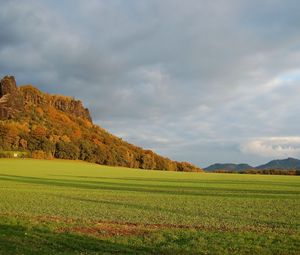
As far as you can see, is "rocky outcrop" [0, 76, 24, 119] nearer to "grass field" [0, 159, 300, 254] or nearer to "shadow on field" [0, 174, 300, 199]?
"shadow on field" [0, 174, 300, 199]

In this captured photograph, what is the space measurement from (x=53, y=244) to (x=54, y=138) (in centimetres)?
12386

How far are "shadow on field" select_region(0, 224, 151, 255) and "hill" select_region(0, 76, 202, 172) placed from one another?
4125 inches

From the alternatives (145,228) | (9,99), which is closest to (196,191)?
(145,228)

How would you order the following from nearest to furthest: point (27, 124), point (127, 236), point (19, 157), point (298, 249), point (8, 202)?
1. point (298, 249)
2. point (127, 236)
3. point (8, 202)
4. point (19, 157)
5. point (27, 124)

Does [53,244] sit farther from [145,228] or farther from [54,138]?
[54,138]

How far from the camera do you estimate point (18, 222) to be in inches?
752

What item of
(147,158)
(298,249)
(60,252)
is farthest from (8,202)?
(147,158)

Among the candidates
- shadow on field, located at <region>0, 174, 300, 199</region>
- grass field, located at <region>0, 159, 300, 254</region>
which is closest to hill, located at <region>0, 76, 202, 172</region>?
shadow on field, located at <region>0, 174, 300, 199</region>

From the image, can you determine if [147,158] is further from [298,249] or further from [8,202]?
[298,249]

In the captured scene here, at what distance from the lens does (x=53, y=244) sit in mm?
15094

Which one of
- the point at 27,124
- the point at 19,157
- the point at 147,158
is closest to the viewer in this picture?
the point at 19,157

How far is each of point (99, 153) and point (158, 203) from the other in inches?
4608

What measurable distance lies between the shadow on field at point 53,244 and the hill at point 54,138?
105 meters

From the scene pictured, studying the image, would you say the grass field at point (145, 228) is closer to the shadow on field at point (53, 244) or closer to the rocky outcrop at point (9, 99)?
the shadow on field at point (53, 244)
